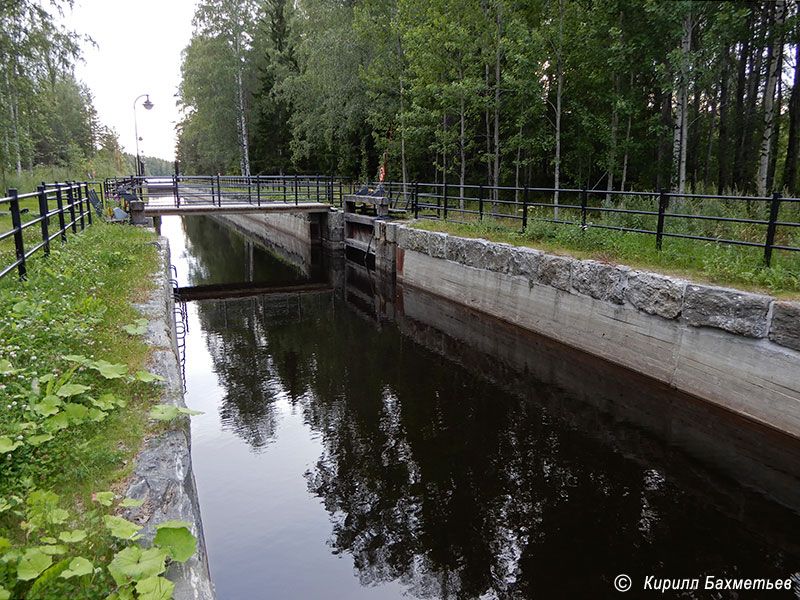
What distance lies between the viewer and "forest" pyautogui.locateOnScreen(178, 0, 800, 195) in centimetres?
956

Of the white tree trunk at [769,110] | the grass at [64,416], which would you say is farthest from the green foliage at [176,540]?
the white tree trunk at [769,110]

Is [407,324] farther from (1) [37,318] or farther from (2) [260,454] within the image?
(1) [37,318]

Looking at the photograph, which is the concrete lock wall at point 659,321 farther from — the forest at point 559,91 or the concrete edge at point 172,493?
the concrete edge at point 172,493

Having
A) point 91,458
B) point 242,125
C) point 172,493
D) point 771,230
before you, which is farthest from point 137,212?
point 242,125

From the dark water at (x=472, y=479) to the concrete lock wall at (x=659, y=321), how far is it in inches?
12.9

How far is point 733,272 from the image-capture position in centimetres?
686

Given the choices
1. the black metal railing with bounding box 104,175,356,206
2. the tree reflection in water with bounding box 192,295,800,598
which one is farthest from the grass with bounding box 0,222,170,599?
the black metal railing with bounding box 104,175,356,206

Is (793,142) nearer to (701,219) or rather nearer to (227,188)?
(701,219)

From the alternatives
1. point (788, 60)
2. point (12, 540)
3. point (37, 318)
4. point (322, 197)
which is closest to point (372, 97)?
point (322, 197)

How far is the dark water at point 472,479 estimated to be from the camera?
4.14 meters

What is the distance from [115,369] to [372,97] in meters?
21.4

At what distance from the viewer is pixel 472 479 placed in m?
5.30

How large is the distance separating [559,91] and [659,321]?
33.6 feet

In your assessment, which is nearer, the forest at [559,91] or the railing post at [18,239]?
the railing post at [18,239]
